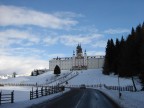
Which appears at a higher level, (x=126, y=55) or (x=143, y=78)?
(x=126, y=55)

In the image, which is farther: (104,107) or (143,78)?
(143,78)

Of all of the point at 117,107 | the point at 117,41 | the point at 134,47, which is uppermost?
the point at 117,41

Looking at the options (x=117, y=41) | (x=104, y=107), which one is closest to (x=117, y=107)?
(x=104, y=107)

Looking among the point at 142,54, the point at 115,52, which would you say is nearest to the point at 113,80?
the point at 115,52

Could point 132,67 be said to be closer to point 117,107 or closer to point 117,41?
point 117,107

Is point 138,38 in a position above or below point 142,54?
above

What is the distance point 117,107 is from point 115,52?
112457mm

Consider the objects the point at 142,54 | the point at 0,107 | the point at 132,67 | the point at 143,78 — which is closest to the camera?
the point at 0,107

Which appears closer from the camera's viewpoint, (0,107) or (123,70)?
(0,107)

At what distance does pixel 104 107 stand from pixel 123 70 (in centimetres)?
4702

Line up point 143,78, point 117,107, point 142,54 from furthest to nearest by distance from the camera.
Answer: point 142,54 → point 143,78 → point 117,107

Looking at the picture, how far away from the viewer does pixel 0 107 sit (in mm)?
28109

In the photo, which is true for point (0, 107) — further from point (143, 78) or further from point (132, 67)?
point (132, 67)

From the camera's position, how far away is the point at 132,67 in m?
68.6
